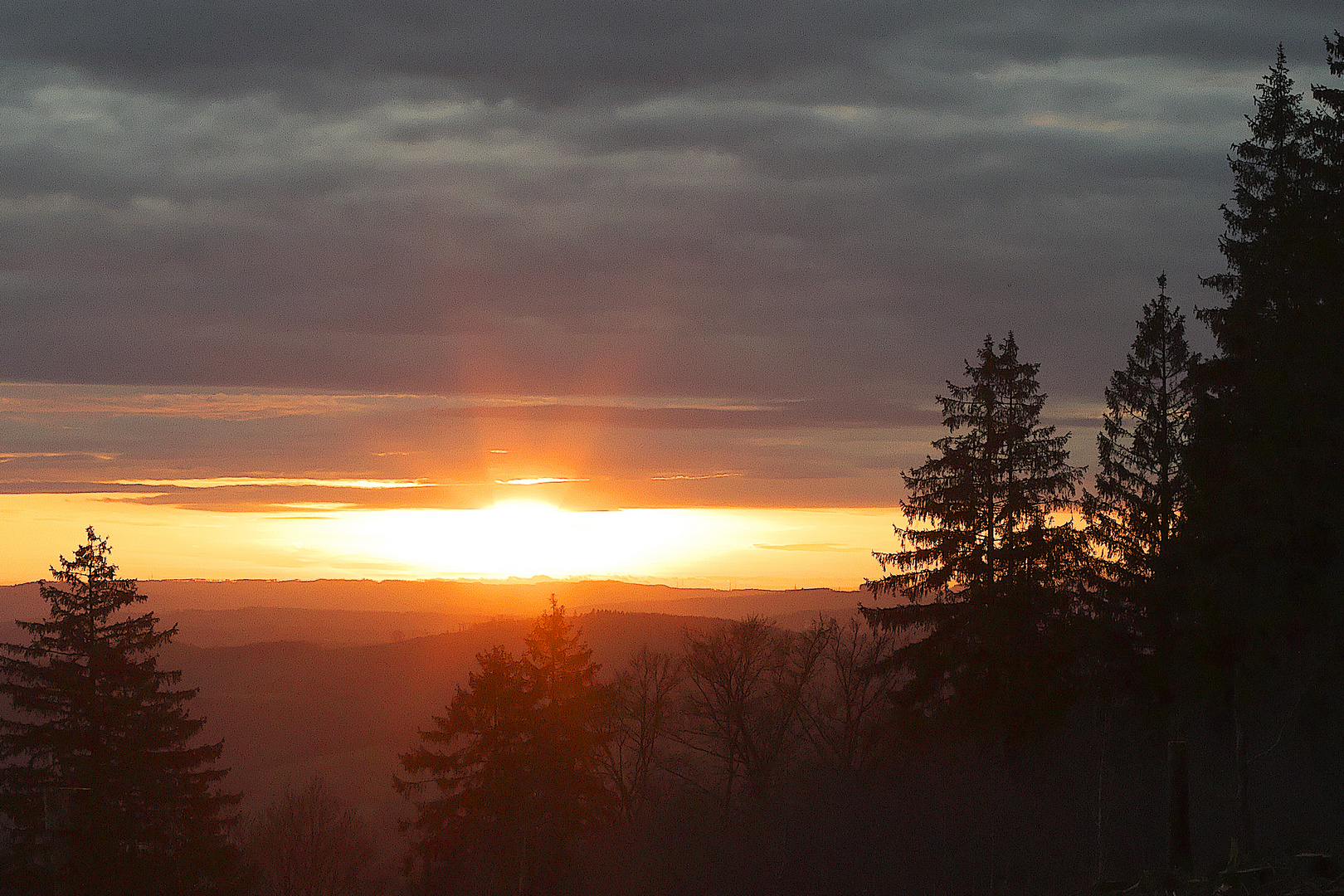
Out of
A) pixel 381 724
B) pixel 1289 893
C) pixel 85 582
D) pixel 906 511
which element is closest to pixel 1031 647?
pixel 906 511

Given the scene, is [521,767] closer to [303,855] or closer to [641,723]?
[641,723]

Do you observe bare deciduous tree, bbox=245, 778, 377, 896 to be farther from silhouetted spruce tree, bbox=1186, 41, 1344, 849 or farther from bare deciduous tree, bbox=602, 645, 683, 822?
silhouetted spruce tree, bbox=1186, 41, 1344, 849

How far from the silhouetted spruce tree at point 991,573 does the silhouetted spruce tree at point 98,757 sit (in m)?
22.4

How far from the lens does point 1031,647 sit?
114ft

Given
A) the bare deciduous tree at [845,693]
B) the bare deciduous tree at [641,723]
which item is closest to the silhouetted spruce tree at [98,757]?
the bare deciduous tree at [641,723]

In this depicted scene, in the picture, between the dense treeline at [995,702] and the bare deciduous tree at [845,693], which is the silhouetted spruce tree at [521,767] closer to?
the dense treeline at [995,702]

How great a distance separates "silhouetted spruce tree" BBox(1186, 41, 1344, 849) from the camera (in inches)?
989

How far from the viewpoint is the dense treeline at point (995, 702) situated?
25797 mm

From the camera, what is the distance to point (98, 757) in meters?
31.9

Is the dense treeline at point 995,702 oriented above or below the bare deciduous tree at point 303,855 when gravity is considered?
above

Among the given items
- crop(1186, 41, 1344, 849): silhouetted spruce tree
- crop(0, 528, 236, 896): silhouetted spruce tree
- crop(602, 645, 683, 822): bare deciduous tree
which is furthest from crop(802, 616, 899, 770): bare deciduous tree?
crop(0, 528, 236, 896): silhouetted spruce tree

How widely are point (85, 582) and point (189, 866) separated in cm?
891

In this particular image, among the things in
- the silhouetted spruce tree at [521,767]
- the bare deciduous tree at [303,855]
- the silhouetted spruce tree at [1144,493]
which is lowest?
the bare deciduous tree at [303,855]

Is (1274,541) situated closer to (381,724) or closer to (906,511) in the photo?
(906,511)
